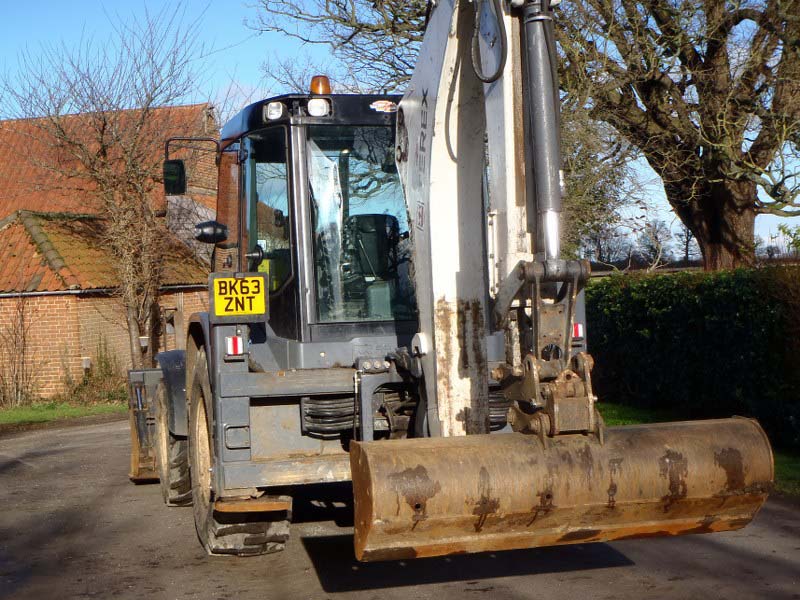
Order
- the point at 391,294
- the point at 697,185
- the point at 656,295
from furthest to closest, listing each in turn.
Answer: the point at 697,185 → the point at 656,295 → the point at 391,294

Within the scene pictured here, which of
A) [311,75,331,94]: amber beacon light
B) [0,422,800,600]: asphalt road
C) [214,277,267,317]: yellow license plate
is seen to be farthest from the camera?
[311,75,331,94]: amber beacon light

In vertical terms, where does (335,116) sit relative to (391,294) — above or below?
above

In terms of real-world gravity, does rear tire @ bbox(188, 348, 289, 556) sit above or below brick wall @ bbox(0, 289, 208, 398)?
below

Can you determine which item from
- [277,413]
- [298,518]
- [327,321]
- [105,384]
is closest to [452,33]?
[327,321]

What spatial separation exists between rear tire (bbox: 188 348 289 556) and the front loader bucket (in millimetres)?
1991

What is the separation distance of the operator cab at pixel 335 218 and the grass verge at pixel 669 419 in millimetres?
4039

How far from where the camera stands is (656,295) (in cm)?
1255

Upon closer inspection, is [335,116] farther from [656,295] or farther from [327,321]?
[656,295]

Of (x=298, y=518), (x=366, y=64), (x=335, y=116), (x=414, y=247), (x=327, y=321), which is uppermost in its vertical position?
(x=366, y=64)

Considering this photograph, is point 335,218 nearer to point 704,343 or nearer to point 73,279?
point 704,343

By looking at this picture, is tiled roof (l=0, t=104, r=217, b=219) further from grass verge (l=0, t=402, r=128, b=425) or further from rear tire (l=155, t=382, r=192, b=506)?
rear tire (l=155, t=382, r=192, b=506)

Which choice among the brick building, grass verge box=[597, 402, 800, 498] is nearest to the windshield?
grass verge box=[597, 402, 800, 498]

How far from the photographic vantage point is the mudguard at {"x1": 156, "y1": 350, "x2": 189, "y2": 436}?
7.82 metres

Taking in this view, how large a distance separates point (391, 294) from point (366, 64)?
38.5 feet
